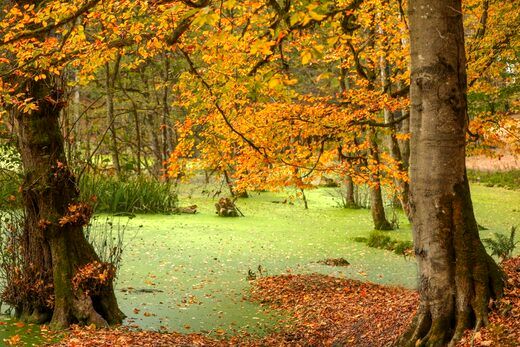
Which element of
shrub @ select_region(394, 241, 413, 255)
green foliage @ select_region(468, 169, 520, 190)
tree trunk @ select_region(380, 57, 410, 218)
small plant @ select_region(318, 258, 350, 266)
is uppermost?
tree trunk @ select_region(380, 57, 410, 218)

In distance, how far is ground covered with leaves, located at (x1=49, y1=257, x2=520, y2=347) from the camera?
433 centimetres

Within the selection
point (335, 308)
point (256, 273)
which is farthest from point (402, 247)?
point (335, 308)

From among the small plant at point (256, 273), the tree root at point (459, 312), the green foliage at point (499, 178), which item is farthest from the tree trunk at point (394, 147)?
the green foliage at point (499, 178)

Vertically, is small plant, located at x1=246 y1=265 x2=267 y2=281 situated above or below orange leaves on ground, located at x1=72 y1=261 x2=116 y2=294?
below

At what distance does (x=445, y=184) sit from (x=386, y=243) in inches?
283

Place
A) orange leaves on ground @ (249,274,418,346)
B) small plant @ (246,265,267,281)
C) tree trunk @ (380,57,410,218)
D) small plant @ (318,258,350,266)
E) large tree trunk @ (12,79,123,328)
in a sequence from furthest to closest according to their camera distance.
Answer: tree trunk @ (380,57,410,218)
small plant @ (318,258,350,266)
small plant @ (246,265,267,281)
large tree trunk @ (12,79,123,328)
orange leaves on ground @ (249,274,418,346)

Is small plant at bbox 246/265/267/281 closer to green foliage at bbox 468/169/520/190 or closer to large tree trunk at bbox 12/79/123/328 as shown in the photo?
large tree trunk at bbox 12/79/123/328

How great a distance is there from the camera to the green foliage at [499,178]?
22.0 m

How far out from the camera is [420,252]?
4.59m

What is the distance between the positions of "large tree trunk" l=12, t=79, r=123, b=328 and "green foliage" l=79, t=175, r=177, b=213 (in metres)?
6.73

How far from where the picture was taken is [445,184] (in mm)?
4426

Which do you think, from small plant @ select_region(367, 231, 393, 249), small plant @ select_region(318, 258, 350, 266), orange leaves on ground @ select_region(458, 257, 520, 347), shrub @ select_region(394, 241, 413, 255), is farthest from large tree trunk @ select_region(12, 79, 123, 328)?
small plant @ select_region(367, 231, 393, 249)

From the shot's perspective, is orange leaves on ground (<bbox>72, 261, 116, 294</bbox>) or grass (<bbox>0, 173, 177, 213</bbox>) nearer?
orange leaves on ground (<bbox>72, 261, 116, 294</bbox>)

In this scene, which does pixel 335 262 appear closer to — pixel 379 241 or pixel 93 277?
pixel 379 241
